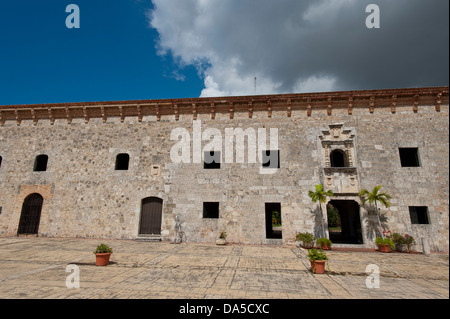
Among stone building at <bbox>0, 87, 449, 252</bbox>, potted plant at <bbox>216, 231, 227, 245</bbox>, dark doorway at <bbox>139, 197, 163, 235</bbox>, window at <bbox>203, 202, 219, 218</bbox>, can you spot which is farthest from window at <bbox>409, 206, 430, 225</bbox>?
dark doorway at <bbox>139, 197, 163, 235</bbox>

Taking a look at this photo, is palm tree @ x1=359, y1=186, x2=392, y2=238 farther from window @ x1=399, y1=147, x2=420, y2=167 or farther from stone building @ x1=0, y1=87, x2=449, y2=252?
window @ x1=399, y1=147, x2=420, y2=167

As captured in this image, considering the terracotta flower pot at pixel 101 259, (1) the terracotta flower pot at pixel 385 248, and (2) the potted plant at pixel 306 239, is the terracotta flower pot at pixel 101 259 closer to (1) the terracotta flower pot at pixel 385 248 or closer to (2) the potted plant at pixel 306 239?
(2) the potted plant at pixel 306 239

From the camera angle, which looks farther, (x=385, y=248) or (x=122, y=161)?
(x=122, y=161)

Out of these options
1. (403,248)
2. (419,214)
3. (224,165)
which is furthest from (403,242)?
(224,165)

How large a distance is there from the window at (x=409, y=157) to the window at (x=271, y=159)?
7.03 meters

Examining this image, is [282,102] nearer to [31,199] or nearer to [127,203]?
[127,203]

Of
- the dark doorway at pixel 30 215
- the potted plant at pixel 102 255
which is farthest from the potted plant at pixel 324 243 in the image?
the dark doorway at pixel 30 215

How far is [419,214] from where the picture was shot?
12094 mm

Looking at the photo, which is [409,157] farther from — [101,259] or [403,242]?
[101,259]

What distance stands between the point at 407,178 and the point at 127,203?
1588 centimetres

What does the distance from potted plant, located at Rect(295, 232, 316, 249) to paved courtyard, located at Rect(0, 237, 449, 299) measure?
2.54ft

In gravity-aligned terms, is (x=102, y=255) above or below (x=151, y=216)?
below

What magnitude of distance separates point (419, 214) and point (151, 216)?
48.9ft

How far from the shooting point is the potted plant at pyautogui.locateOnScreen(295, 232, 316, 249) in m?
11.7
